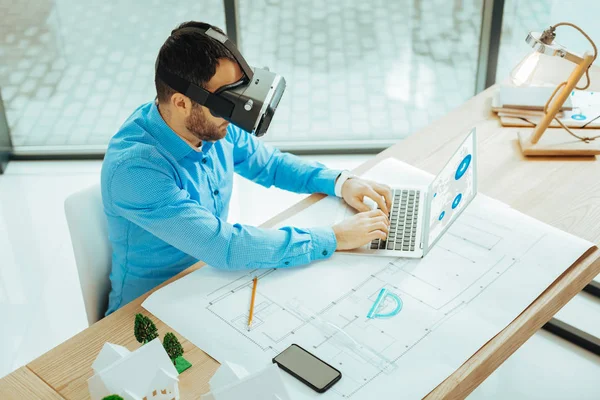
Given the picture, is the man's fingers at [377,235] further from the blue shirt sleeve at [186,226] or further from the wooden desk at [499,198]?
the wooden desk at [499,198]

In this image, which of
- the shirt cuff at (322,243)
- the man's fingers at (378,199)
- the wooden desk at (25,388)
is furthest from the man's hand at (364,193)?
the wooden desk at (25,388)

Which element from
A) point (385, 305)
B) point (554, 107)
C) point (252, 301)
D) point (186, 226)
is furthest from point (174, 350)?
point (554, 107)

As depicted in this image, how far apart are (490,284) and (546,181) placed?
1.82 feet

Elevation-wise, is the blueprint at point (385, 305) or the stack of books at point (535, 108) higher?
the stack of books at point (535, 108)

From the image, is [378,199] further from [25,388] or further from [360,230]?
[25,388]

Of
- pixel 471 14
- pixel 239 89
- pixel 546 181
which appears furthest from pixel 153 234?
pixel 471 14

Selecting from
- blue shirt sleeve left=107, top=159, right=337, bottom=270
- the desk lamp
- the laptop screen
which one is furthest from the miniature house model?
the desk lamp

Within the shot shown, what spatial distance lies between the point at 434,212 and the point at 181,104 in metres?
0.68

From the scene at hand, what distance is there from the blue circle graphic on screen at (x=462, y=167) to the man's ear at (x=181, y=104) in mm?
677

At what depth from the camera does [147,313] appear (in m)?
1.61

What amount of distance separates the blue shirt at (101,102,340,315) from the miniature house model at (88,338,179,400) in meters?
0.40

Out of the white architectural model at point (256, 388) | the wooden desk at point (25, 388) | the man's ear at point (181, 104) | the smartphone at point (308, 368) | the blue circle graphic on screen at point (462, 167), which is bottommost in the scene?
the wooden desk at point (25, 388)

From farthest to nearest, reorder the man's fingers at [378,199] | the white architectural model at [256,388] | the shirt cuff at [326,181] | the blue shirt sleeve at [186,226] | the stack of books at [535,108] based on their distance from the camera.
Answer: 1. the stack of books at [535,108]
2. the shirt cuff at [326,181]
3. the man's fingers at [378,199]
4. the blue shirt sleeve at [186,226]
5. the white architectural model at [256,388]

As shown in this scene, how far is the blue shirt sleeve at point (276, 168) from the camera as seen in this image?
2.07 m
